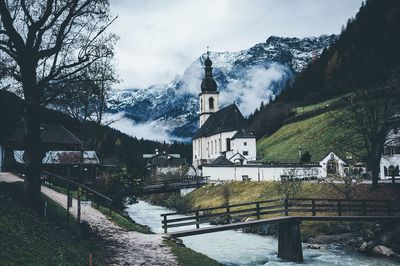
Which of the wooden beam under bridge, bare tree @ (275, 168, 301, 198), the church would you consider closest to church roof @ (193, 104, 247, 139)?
Result: the church

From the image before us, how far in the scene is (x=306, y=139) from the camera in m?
83.0

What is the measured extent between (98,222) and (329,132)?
61.2 meters

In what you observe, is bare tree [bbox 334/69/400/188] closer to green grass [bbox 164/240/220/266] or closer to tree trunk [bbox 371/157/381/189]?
tree trunk [bbox 371/157/381/189]

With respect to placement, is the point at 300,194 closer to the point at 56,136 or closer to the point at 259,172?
the point at 259,172

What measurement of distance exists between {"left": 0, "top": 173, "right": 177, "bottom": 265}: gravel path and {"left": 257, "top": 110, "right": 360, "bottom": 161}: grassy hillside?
49.4 m

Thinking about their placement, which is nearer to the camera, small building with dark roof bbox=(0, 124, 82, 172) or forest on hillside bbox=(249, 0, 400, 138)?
small building with dark roof bbox=(0, 124, 82, 172)

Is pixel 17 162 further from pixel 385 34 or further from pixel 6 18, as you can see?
pixel 385 34

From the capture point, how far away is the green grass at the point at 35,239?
11273mm

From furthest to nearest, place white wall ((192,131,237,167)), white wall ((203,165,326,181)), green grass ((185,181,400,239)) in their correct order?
white wall ((192,131,237,167)) → white wall ((203,165,326,181)) → green grass ((185,181,400,239))

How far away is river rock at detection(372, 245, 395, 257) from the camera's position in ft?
84.9

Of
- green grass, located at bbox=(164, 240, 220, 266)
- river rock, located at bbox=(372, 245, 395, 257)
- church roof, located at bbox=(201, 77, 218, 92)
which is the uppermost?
church roof, located at bbox=(201, 77, 218, 92)

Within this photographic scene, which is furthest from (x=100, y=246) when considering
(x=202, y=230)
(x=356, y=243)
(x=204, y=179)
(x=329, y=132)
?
(x=329, y=132)

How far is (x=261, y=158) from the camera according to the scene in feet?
291

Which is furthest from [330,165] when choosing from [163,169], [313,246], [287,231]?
[163,169]
